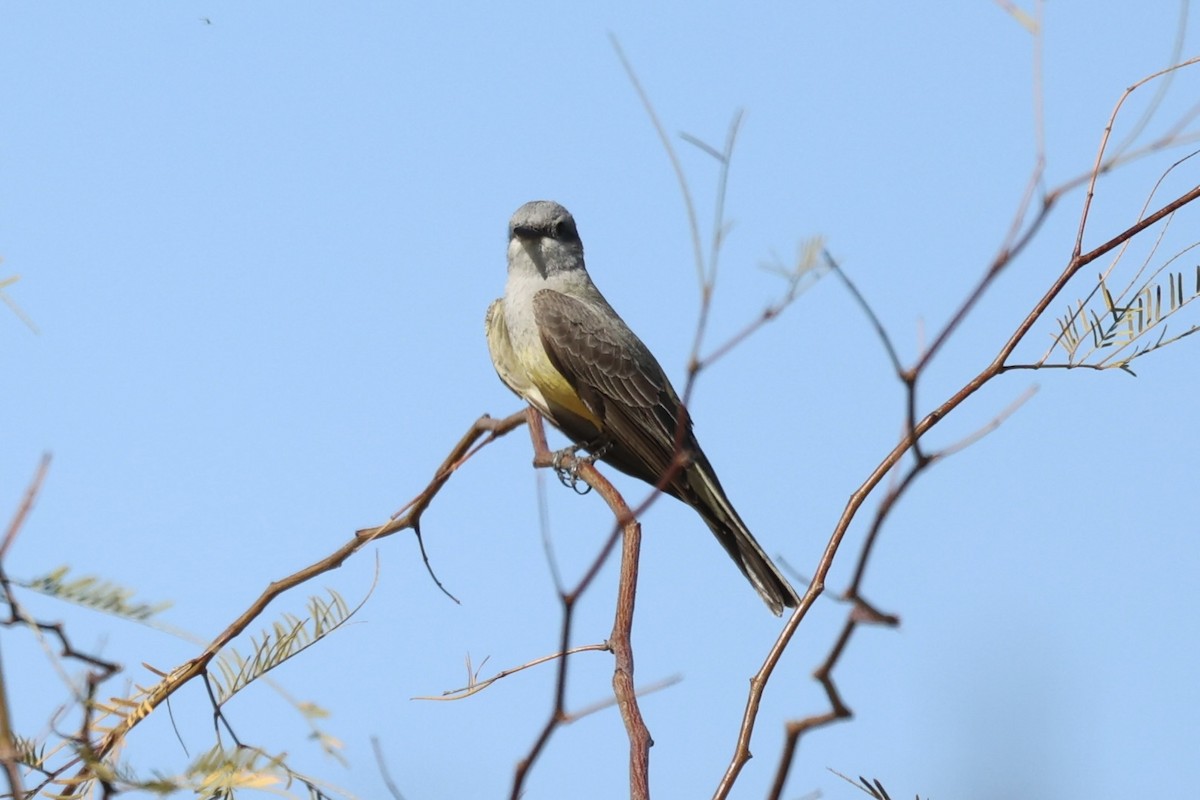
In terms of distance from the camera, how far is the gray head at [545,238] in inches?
322

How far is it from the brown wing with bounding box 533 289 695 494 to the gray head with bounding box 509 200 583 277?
0.42 m

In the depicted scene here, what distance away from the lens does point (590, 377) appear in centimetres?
732

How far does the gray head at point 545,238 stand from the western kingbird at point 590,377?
0.4 inches

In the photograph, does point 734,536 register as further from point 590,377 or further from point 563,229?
point 563,229

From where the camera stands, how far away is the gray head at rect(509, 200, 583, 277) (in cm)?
818

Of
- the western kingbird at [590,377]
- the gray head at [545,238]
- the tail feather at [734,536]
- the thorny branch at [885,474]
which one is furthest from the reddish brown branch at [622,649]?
the gray head at [545,238]

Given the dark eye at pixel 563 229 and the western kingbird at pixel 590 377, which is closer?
the western kingbird at pixel 590 377

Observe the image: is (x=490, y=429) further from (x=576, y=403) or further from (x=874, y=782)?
(x=576, y=403)

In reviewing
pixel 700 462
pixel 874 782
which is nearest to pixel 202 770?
pixel 874 782

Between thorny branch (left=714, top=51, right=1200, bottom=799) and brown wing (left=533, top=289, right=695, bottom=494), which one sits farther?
brown wing (left=533, top=289, right=695, bottom=494)

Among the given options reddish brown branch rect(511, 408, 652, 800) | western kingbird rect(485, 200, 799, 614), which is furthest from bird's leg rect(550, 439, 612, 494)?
reddish brown branch rect(511, 408, 652, 800)

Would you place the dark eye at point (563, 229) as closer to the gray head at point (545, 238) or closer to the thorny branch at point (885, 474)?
the gray head at point (545, 238)

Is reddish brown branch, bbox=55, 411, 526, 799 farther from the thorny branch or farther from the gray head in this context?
the gray head

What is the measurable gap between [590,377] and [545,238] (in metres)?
1.26
